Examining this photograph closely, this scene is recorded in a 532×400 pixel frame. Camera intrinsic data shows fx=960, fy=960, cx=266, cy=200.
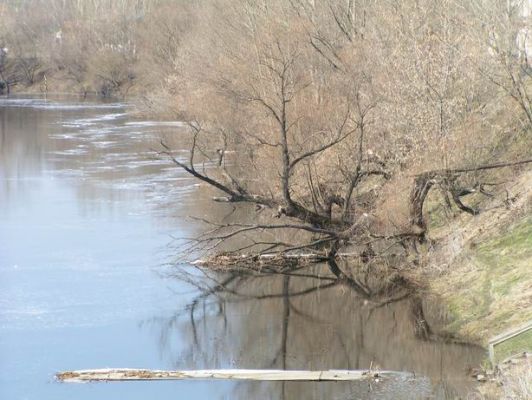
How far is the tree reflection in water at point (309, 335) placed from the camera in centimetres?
1295

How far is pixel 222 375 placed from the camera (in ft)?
43.9

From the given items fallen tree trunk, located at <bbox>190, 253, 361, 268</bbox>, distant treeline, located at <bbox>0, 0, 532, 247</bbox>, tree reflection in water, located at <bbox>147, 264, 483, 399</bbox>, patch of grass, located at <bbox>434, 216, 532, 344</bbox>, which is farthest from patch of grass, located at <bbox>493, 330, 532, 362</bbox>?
fallen tree trunk, located at <bbox>190, 253, 361, 268</bbox>

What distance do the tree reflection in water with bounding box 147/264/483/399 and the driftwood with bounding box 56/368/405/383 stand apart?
0.64 ft

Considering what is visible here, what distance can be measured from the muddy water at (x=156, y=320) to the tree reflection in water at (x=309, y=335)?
0.03m

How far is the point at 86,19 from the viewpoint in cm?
8106

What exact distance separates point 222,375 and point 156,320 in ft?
8.97

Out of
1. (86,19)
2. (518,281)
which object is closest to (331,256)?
(518,281)

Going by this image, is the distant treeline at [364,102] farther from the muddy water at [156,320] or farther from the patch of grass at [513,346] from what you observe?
the patch of grass at [513,346]

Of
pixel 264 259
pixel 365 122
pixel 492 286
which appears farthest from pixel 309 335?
pixel 365 122

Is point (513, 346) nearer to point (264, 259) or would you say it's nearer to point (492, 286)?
point (492, 286)

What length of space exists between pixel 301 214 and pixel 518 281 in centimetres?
519

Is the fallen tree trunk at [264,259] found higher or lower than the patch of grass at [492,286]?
higher

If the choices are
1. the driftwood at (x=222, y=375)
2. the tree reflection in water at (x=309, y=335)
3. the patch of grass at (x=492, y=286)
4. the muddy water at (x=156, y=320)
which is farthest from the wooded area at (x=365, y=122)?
the driftwood at (x=222, y=375)

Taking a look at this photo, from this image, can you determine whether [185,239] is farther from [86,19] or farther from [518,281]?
[86,19]
